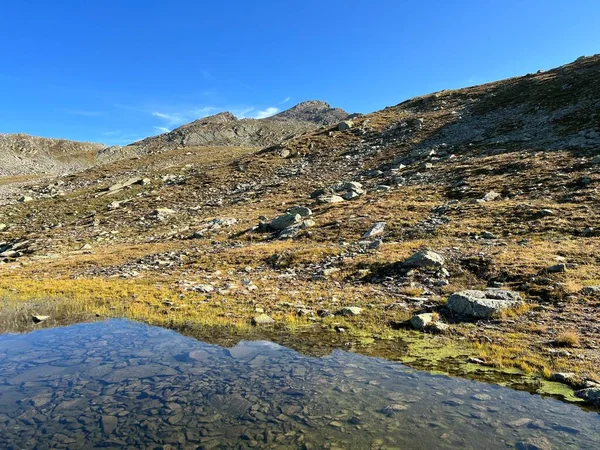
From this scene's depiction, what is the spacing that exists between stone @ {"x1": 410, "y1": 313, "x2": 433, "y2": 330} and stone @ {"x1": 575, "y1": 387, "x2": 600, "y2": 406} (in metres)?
5.53

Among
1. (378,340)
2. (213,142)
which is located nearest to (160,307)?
(378,340)

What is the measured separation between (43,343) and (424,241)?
20829mm

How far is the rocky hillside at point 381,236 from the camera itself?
15.0 m

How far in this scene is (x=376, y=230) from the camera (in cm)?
2767

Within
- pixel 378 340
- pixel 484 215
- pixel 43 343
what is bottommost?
pixel 378 340

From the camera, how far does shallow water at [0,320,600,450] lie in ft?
25.8

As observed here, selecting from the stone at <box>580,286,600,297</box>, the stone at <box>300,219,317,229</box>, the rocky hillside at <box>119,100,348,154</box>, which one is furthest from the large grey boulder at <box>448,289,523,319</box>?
the rocky hillside at <box>119,100,348,154</box>

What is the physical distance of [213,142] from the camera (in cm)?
14625

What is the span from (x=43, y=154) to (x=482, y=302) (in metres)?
186

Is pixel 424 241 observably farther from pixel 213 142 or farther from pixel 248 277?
pixel 213 142

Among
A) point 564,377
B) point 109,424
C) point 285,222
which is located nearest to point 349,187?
point 285,222

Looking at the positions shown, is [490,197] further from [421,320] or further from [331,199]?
[421,320]

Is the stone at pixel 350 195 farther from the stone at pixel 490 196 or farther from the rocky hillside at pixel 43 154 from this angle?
the rocky hillside at pixel 43 154

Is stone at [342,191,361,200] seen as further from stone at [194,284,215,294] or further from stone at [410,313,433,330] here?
stone at [410,313,433,330]
